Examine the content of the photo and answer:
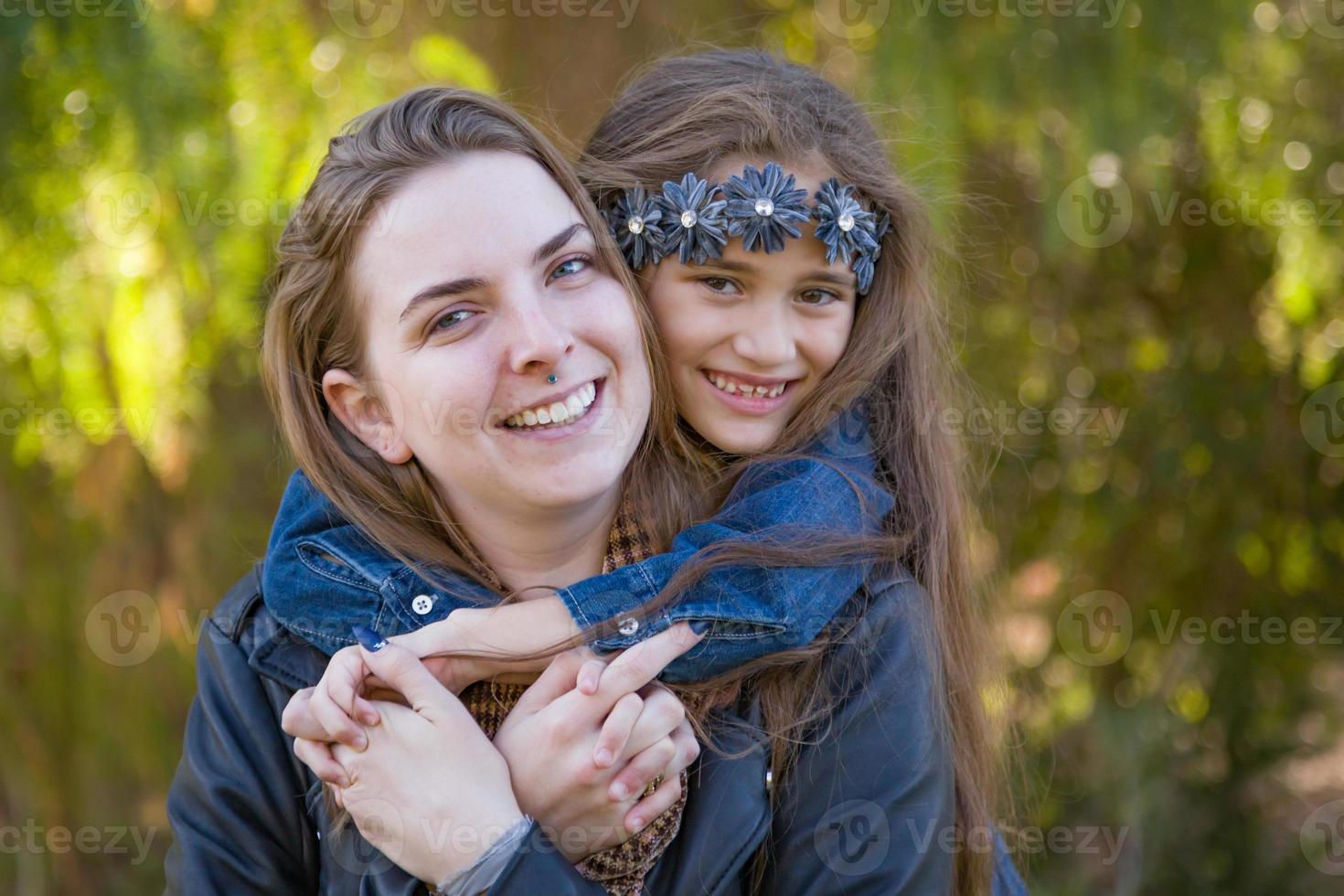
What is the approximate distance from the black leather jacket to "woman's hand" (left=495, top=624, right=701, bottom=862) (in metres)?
0.09

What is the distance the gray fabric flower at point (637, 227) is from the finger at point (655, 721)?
2.68ft

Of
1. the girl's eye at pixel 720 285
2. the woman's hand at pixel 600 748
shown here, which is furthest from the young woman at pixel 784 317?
the woman's hand at pixel 600 748

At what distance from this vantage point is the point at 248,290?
10.8 feet

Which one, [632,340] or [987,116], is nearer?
[632,340]

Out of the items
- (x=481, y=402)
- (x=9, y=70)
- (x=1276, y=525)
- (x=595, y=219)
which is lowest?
(x=1276, y=525)

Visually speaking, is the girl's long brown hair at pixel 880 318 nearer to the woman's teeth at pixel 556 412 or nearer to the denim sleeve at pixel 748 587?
the denim sleeve at pixel 748 587

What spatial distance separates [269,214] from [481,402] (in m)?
1.49

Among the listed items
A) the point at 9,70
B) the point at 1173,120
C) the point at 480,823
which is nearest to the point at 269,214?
the point at 9,70

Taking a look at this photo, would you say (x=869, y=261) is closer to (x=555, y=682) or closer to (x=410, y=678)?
(x=555, y=682)

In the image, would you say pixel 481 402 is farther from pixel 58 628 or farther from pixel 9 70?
pixel 58 628

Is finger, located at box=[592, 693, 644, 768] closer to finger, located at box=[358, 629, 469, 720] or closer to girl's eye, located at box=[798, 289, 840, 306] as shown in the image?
finger, located at box=[358, 629, 469, 720]

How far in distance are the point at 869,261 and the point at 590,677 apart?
979mm

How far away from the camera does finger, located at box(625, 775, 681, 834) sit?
1849 mm

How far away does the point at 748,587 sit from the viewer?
6.42 feet
